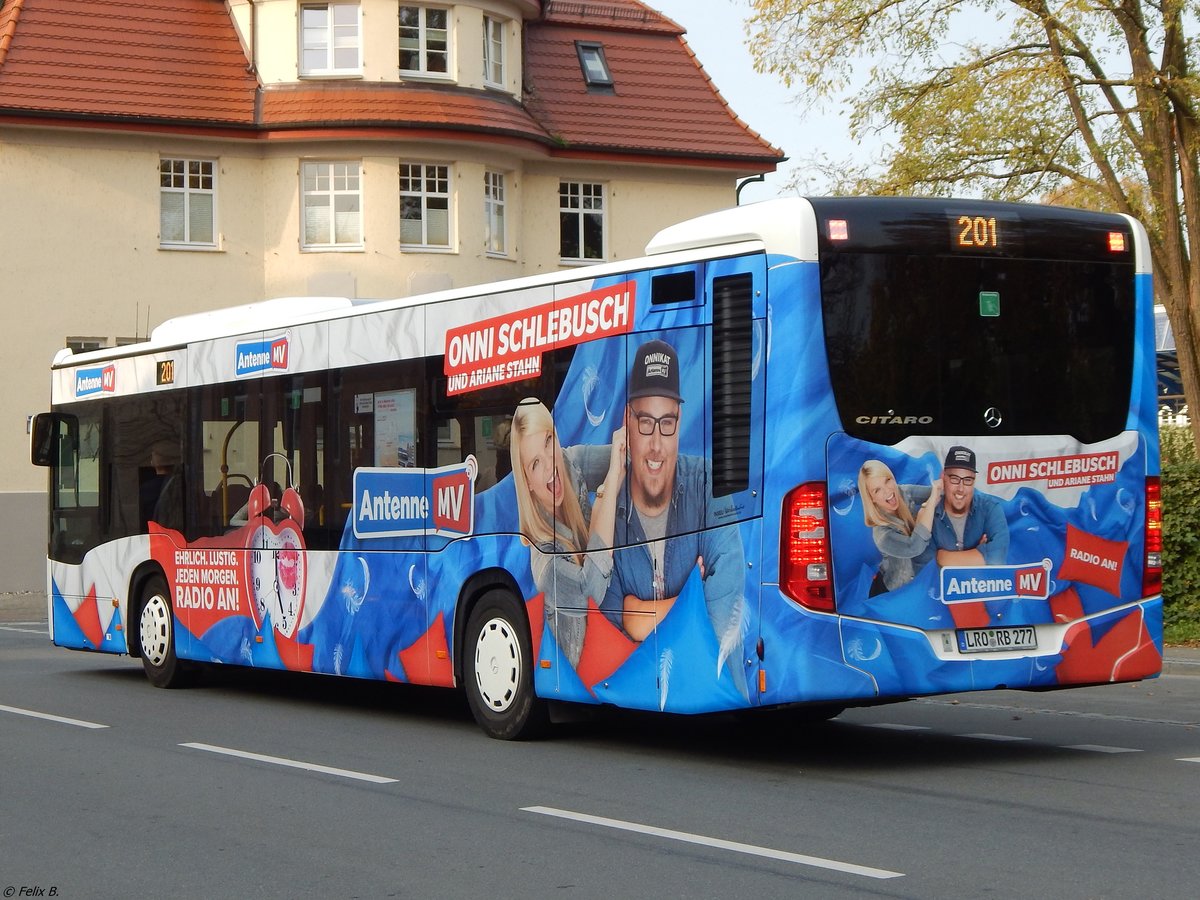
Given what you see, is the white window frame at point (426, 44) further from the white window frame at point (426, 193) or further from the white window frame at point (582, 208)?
the white window frame at point (582, 208)

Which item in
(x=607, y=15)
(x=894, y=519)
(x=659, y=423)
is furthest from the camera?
(x=607, y=15)

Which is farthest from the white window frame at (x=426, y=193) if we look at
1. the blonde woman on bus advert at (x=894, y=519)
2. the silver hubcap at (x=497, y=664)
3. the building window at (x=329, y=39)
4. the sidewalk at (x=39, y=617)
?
the blonde woman on bus advert at (x=894, y=519)

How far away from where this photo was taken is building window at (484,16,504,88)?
38.2 m

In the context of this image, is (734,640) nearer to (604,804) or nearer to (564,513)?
(604,804)

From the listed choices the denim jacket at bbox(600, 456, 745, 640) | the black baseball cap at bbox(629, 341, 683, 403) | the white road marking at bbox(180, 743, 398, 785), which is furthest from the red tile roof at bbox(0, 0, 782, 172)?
the denim jacket at bbox(600, 456, 745, 640)

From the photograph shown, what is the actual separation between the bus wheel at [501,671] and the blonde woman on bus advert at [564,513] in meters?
0.44

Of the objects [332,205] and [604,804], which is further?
[332,205]

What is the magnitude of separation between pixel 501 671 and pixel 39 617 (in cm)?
1908

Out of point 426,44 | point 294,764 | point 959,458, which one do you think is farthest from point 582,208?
point 959,458

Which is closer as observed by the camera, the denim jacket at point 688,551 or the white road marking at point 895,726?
the denim jacket at point 688,551

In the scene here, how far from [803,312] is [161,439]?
836 cm

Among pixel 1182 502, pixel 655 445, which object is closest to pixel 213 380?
pixel 655 445

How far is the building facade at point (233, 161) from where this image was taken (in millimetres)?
35750

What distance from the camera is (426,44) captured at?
3728 cm
